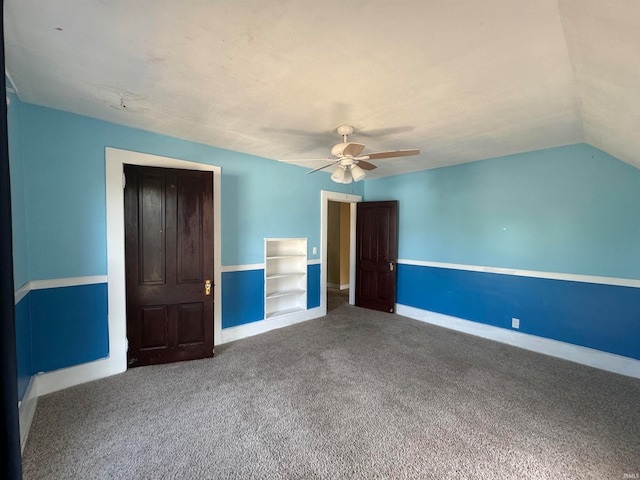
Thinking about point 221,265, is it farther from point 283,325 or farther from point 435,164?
point 435,164

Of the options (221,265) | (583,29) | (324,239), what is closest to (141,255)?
(221,265)

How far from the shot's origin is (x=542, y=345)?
3.30 metres

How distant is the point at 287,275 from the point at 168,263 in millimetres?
1783

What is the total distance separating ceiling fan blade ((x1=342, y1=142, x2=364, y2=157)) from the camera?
7.86 feet

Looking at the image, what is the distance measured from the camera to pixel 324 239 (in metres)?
4.63

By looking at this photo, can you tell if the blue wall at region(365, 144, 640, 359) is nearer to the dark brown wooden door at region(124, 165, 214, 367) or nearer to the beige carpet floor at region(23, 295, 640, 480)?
the beige carpet floor at region(23, 295, 640, 480)

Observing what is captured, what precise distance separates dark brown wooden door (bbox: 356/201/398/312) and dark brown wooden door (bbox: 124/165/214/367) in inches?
118

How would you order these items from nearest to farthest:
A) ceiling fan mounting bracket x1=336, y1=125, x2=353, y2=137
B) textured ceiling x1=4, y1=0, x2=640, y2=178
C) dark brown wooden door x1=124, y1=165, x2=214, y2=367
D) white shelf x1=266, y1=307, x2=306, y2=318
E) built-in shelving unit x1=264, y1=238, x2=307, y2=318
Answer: textured ceiling x1=4, y1=0, x2=640, y2=178 → ceiling fan mounting bracket x1=336, y1=125, x2=353, y2=137 → dark brown wooden door x1=124, y1=165, x2=214, y2=367 → white shelf x1=266, y1=307, x2=306, y2=318 → built-in shelving unit x1=264, y1=238, x2=307, y2=318

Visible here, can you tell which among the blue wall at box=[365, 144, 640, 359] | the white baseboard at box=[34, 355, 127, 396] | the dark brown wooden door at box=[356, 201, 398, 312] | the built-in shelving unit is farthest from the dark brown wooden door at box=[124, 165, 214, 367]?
the blue wall at box=[365, 144, 640, 359]

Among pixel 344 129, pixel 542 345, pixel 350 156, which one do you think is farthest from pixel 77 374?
pixel 542 345

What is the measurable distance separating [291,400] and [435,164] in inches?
148

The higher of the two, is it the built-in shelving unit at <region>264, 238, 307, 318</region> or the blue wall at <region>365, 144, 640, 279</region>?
the blue wall at <region>365, 144, 640, 279</region>

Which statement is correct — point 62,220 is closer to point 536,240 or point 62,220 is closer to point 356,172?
point 356,172

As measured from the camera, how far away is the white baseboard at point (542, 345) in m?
2.81
